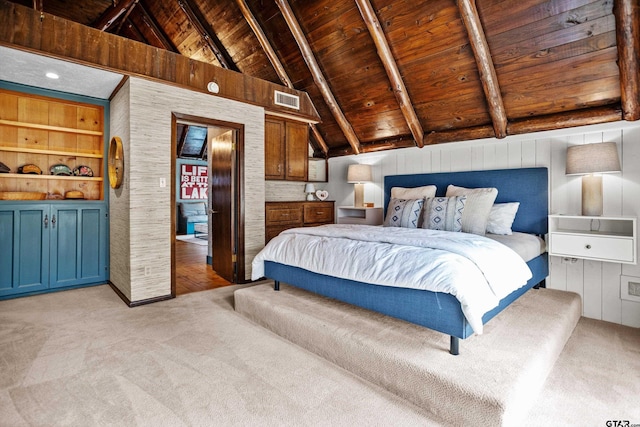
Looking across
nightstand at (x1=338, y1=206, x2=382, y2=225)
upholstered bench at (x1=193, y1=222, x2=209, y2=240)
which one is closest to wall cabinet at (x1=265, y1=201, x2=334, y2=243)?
nightstand at (x1=338, y1=206, x2=382, y2=225)

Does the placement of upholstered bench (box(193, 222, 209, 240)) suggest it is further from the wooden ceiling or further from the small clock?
the small clock

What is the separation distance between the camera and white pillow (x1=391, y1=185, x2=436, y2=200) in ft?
13.3

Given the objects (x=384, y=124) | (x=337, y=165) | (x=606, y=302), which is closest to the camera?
(x=606, y=302)

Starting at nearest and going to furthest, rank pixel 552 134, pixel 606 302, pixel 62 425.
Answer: pixel 62 425 < pixel 606 302 < pixel 552 134

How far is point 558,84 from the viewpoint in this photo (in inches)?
121

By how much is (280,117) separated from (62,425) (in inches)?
159

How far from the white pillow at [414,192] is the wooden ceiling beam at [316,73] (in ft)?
3.72

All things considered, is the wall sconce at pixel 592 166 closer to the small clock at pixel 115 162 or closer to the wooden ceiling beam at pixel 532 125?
the wooden ceiling beam at pixel 532 125

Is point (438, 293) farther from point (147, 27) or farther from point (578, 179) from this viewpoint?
point (147, 27)

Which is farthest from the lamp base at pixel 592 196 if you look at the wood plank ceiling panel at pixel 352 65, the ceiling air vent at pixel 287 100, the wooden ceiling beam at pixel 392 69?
the ceiling air vent at pixel 287 100

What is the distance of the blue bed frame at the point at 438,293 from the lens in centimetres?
182

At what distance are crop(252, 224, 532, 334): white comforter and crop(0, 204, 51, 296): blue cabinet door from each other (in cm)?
289

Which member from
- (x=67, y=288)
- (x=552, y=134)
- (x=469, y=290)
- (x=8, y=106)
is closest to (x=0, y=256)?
(x=67, y=288)

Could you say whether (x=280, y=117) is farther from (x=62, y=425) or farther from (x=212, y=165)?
(x=62, y=425)
